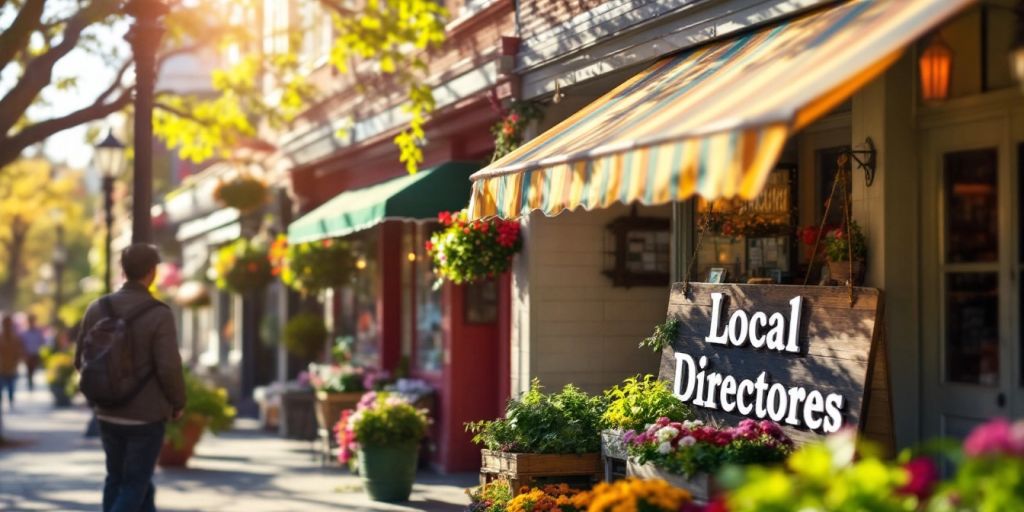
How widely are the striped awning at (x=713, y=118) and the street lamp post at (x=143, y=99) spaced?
3.35 metres

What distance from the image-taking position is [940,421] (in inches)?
304

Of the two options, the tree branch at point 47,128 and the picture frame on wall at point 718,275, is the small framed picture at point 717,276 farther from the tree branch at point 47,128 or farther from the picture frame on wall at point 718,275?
the tree branch at point 47,128

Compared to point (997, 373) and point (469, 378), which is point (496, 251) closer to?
point (469, 378)

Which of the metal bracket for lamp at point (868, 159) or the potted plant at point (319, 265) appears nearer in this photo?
the metal bracket for lamp at point (868, 159)

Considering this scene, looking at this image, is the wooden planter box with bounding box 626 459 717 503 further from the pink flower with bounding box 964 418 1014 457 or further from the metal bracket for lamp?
the pink flower with bounding box 964 418 1014 457

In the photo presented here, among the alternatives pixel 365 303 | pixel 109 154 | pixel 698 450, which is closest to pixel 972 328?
pixel 698 450

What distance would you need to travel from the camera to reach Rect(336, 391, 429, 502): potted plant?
1197cm

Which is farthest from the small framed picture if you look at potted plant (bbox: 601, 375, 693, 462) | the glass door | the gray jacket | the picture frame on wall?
the gray jacket

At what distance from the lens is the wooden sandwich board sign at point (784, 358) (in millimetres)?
7102

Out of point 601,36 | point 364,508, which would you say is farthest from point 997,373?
point 364,508

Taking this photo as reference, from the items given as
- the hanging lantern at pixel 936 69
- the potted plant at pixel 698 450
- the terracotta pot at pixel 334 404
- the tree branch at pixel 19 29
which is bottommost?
the terracotta pot at pixel 334 404

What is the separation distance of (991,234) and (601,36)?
11.5ft

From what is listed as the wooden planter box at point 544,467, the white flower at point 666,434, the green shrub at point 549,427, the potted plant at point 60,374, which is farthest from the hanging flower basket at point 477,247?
the potted plant at point 60,374

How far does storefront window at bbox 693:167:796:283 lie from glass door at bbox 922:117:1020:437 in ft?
4.27
